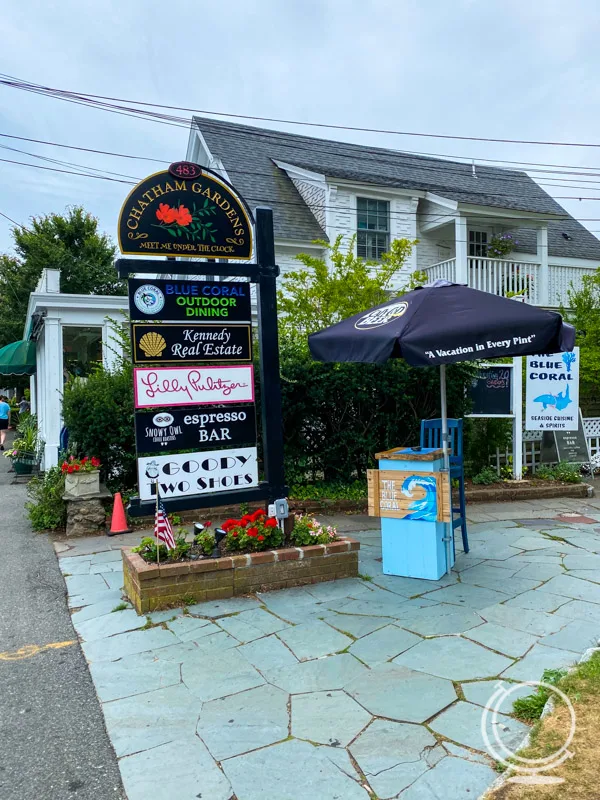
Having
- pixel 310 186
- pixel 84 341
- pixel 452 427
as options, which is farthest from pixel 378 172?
pixel 452 427

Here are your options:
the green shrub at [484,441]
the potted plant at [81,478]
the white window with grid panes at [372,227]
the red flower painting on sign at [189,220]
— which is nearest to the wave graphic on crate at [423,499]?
the red flower painting on sign at [189,220]

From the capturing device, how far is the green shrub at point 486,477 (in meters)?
9.02

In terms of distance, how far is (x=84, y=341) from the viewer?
39.0 ft

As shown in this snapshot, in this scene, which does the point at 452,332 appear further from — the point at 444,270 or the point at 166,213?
the point at 444,270

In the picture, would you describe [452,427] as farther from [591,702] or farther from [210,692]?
[210,692]

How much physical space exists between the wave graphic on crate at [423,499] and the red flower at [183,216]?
2.86m

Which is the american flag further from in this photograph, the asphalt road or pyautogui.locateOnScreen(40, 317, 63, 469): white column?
pyautogui.locateOnScreen(40, 317, 63, 469): white column

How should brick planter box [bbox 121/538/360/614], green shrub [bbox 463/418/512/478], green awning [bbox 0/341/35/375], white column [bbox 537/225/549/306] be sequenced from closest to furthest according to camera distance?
brick planter box [bbox 121/538/360/614]
green shrub [bbox 463/418/512/478]
green awning [bbox 0/341/35/375]
white column [bbox 537/225/549/306]

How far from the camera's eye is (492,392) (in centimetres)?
903

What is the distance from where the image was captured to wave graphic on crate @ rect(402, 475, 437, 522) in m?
4.88

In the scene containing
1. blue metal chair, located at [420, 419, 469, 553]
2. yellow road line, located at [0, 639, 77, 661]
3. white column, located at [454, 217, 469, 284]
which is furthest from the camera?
white column, located at [454, 217, 469, 284]

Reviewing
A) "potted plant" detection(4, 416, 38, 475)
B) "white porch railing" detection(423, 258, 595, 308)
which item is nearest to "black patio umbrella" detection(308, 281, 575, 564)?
"potted plant" detection(4, 416, 38, 475)

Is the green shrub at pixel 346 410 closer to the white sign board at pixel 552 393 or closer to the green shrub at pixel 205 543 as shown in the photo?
the white sign board at pixel 552 393

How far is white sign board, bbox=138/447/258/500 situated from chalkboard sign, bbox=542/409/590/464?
6.67 metres
